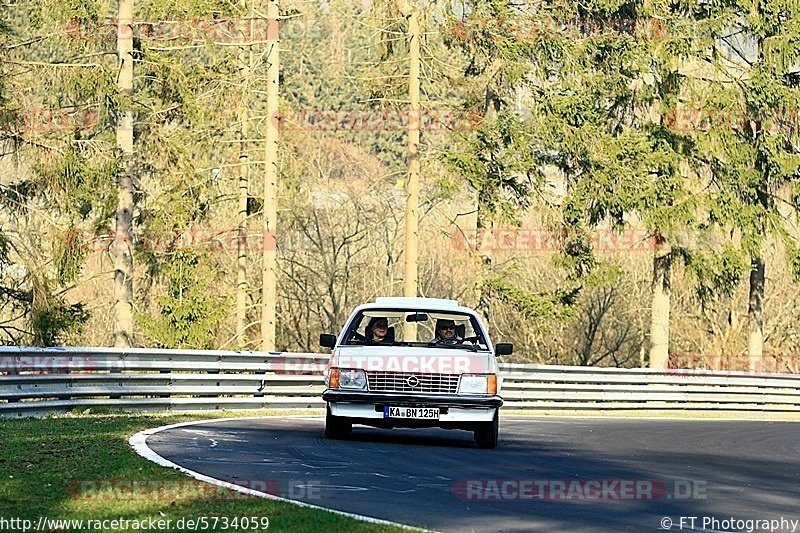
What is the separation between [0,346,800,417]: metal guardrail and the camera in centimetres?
1975

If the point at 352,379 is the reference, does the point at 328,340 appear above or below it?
above

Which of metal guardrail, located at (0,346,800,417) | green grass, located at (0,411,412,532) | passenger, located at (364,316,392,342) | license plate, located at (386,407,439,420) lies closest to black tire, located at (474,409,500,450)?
license plate, located at (386,407,439,420)

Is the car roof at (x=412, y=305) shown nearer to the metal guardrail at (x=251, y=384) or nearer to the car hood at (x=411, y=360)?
the car hood at (x=411, y=360)

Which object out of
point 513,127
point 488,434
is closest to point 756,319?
point 513,127

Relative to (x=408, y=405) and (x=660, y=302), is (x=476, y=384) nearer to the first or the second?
(x=408, y=405)

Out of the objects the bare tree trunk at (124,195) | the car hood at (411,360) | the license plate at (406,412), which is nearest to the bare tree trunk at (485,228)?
the bare tree trunk at (124,195)

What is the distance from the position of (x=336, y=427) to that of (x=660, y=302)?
2325 centimetres

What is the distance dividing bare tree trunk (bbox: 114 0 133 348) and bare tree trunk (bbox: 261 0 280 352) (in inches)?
149

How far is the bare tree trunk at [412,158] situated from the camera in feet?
122

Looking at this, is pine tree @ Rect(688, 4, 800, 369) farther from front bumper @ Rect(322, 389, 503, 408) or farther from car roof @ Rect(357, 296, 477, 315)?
front bumper @ Rect(322, 389, 503, 408)

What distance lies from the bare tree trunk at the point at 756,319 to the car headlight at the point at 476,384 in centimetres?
2606

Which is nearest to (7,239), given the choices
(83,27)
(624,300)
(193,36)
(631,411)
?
(83,27)

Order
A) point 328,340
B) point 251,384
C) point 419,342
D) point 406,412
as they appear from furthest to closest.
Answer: point 251,384 → point 328,340 → point 419,342 → point 406,412

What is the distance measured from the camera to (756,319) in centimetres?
4153
